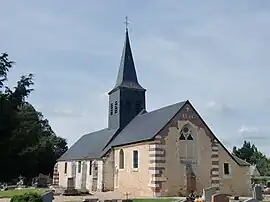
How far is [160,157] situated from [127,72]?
15733 millimetres

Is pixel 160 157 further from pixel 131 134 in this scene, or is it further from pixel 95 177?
pixel 95 177

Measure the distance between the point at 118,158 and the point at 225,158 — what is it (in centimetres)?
972

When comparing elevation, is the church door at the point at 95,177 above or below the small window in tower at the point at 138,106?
Answer: below

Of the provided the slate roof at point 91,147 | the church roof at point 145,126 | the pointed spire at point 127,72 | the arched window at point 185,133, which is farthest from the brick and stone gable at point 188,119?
the pointed spire at point 127,72

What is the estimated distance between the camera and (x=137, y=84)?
4538 centimetres

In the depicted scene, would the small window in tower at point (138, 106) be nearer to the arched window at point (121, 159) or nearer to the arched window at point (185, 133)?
the arched window at point (121, 159)

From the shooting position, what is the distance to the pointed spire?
4478 centimetres

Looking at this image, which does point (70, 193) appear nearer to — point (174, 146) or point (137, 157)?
point (137, 157)

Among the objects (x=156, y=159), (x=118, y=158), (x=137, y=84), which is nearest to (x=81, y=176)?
(x=118, y=158)

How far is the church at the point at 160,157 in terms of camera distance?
32.4 metres

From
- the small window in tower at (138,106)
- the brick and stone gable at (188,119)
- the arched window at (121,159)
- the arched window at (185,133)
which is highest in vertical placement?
the small window in tower at (138,106)

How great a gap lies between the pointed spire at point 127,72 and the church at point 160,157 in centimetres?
48

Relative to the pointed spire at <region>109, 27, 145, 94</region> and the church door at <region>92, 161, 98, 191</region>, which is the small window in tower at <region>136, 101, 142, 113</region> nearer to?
the pointed spire at <region>109, 27, 145, 94</region>

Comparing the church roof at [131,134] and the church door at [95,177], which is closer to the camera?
the church roof at [131,134]
